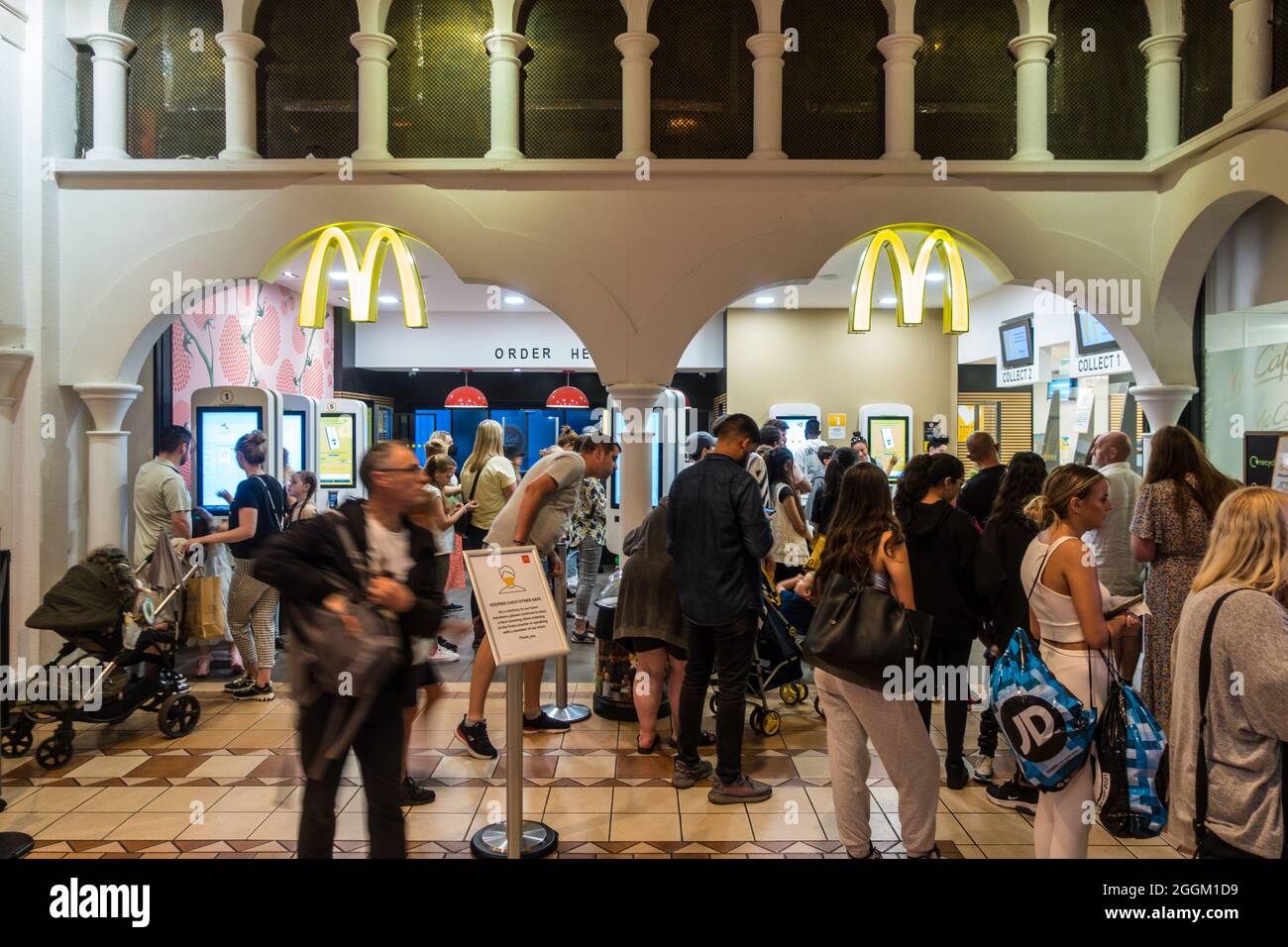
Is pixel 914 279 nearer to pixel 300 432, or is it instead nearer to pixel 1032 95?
pixel 1032 95

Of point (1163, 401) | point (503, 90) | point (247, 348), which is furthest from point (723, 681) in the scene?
point (247, 348)

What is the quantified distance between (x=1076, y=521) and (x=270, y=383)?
27.5 feet

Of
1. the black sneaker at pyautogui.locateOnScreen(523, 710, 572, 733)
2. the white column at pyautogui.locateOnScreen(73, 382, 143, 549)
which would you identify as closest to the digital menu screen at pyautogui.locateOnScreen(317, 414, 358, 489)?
the white column at pyautogui.locateOnScreen(73, 382, 143, 549)

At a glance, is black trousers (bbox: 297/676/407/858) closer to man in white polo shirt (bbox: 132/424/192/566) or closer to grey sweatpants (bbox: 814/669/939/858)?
grey sweatpants (bbox: 814/669/939/858)

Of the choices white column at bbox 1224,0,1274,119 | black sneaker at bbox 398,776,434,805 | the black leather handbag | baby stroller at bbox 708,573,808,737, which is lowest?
black sneaker at bbox 398,776,434,805

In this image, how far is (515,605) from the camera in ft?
10.1

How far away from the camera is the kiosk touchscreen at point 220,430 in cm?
659

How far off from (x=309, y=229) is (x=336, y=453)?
4.58 meters

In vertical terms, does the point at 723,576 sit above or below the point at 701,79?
below

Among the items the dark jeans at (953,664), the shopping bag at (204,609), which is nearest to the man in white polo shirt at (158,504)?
the shopping bag at (204,609)

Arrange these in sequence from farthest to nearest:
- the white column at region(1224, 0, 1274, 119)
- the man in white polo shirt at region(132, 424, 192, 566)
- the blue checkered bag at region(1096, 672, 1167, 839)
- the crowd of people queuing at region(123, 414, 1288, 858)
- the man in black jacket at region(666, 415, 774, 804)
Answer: the man in white polo shirt at region(132, 424, 192, 566), the white column at region(1224, 0, 1274, 119), the man in black jacket at region(666, 415, 774, 804), the blue checkered bag at region(1096, 672, 1167, 839), the crowd of people queuing at region(123, 414, 1288, 858)

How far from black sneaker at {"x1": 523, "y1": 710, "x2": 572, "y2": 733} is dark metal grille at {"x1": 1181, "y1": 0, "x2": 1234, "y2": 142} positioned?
214 inches

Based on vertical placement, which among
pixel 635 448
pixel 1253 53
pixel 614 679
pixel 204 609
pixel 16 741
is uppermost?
pixel 1253 53

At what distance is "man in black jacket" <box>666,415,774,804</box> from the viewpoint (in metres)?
3.65
